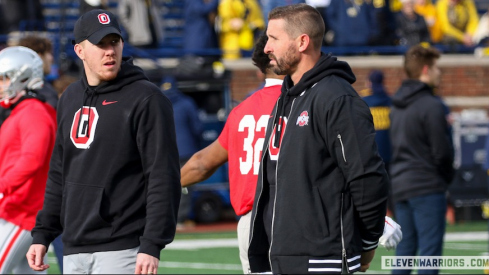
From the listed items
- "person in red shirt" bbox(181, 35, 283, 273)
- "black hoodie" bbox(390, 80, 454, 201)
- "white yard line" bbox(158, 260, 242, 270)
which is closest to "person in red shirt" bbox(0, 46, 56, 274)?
"person in red shirt" bbox(181, 35, 283, 273)

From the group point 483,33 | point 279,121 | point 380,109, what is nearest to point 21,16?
point 380,109

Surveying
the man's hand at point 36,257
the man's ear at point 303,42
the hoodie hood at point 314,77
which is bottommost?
the man's hand at point 36,257

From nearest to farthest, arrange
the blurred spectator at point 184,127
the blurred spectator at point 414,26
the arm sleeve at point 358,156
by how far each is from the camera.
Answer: the arm sleeve at point 358,156 → the blurred spectator at point 184,127 → the blurred spectator at point 414,26

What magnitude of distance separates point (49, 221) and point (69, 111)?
66 centimetres

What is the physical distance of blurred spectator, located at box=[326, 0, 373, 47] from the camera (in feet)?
59.7

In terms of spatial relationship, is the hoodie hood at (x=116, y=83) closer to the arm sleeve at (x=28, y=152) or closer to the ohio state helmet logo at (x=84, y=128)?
the ohio state helmet logo at (x=84, y=128)

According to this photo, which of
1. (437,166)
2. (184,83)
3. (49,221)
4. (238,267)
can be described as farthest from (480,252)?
(49,221)

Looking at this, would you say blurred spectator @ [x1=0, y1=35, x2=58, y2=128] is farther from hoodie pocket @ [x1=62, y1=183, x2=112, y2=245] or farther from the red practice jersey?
hoodie pocket @ [x1=62, y1=183, x2=112, y2=245]

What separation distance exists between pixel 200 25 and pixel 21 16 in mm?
3264

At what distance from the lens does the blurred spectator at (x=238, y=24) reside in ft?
58.7

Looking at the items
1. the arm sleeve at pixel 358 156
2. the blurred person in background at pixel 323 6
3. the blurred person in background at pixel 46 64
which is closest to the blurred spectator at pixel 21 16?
the blurred person in background at pixel 323 6

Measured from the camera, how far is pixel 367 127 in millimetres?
4570

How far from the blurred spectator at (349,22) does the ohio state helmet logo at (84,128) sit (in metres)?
13.2

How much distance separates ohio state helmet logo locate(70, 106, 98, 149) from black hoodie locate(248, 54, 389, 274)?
1.20 m
